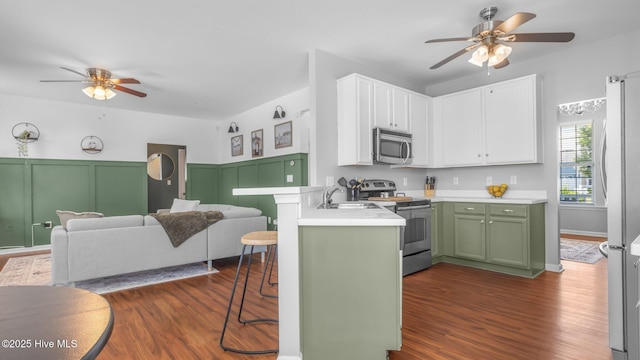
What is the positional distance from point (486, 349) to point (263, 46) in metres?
3.42

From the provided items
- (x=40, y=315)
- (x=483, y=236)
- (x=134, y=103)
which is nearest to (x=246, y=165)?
(x=134, y=103)

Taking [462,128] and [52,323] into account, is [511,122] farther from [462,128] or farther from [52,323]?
[52,323]

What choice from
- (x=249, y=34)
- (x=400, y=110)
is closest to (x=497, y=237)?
(x=400, y=110)

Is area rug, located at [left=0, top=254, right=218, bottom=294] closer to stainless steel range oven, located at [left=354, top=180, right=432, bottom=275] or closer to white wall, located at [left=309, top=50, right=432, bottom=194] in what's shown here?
white wall, located at [left=309, top=50, right=432, bottom=194]

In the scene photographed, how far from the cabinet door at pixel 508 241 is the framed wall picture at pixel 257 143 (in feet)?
13.7

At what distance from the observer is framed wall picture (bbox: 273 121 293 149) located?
570 cm

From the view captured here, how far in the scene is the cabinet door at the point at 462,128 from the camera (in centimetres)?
423

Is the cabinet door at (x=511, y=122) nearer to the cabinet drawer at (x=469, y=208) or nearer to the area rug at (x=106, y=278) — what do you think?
the cabinet drawer at (x=469, y=208)

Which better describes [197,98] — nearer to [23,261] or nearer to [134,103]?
[134,103]

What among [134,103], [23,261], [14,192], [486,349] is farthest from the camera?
[134,103]

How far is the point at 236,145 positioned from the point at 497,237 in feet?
17.5

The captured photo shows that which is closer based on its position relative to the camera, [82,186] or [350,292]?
[350,292]

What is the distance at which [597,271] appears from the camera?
3.83m

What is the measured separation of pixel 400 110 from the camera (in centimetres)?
414
